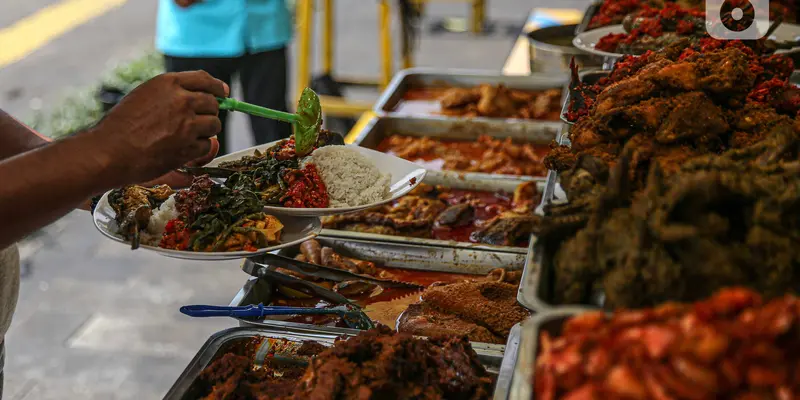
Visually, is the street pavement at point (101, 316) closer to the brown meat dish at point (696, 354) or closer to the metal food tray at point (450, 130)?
the metal food tray at point (450, 130)

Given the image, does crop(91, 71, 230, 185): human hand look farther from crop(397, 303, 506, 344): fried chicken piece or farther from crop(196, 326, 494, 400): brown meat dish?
crop(397, 303, 506, 344): fried chicken piece

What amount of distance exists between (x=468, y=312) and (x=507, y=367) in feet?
1.27

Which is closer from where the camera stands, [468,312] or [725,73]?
[725,73]

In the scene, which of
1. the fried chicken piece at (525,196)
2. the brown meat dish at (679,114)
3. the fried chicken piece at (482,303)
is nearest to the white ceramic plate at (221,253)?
the fried chicken piece at (482,303)

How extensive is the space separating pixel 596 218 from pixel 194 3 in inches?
138

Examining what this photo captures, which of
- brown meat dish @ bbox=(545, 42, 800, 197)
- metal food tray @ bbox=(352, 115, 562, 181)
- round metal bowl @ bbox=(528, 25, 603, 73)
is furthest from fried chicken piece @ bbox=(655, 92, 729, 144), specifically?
metal food tray @ bbox=(352, 115, 562, 181)

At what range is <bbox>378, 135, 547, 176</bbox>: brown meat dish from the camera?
341cm

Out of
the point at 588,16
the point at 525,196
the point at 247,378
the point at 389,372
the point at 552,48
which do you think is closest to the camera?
the point at 389,372

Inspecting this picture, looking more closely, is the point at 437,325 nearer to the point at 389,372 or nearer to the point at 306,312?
the point at 306,312

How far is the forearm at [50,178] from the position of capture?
1.31 metres

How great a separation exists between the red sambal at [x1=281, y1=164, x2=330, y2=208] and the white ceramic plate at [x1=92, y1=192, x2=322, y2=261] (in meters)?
0.05

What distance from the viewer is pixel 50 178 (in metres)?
1.32

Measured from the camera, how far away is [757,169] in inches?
48.3

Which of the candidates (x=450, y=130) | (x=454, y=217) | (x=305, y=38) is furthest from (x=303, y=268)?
(x=305, y=38)
